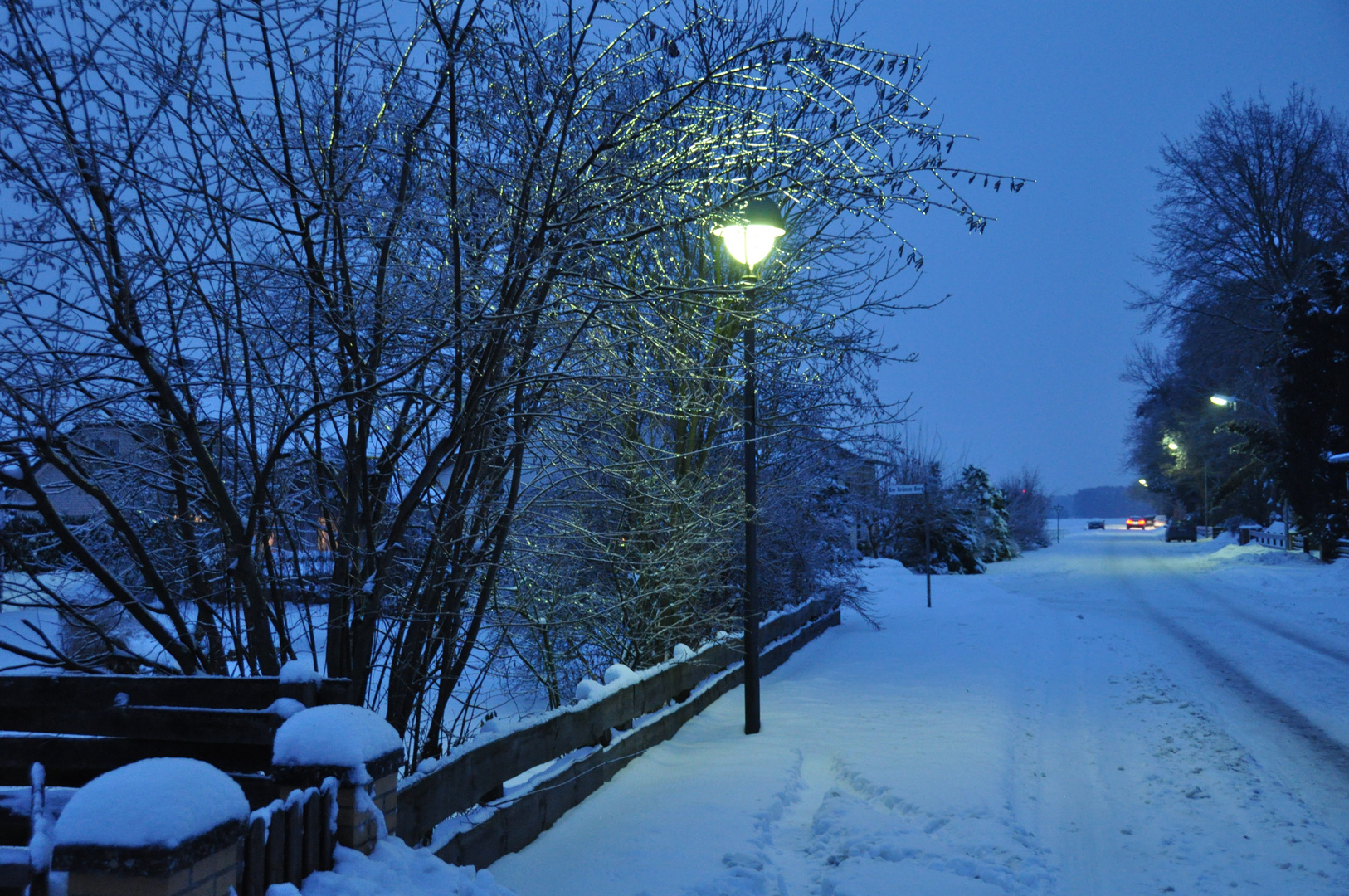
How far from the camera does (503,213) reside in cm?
449

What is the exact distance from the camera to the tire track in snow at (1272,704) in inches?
282

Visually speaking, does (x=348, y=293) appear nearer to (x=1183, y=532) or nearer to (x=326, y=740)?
(x=326, y=740)

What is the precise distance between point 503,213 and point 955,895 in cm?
410

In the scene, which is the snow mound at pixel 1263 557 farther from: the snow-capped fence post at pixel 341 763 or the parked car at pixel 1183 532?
the snow-capped fence post at pixel 341 763

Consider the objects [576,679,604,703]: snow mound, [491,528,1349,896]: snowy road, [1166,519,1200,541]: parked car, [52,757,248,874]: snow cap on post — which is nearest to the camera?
[52,757,248,874]: snow cap on post

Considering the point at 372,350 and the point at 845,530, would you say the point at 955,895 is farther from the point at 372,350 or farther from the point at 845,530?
the point at 845,530

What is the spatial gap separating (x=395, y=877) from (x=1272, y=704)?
912 centimetres

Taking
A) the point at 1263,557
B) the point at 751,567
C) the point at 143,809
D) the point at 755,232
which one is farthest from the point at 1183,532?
the point at 143,809

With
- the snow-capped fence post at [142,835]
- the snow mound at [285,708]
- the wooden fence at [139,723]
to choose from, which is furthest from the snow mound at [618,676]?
the snow-capped fence post at [142,835]

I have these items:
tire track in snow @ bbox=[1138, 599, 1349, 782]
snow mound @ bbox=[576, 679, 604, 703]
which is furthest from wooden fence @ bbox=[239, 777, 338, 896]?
tire track in snow @ bbox=[1138, 599, 1349, 782]

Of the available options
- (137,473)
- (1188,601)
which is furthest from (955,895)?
(1188,601)

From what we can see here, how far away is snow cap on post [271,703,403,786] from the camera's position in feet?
10.4

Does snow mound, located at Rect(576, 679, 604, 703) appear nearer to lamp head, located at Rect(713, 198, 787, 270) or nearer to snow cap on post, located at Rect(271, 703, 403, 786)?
snow cap on post, located at Rect(271, 703, 403, 786)

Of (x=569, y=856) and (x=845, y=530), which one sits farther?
(x=845, y=530)
